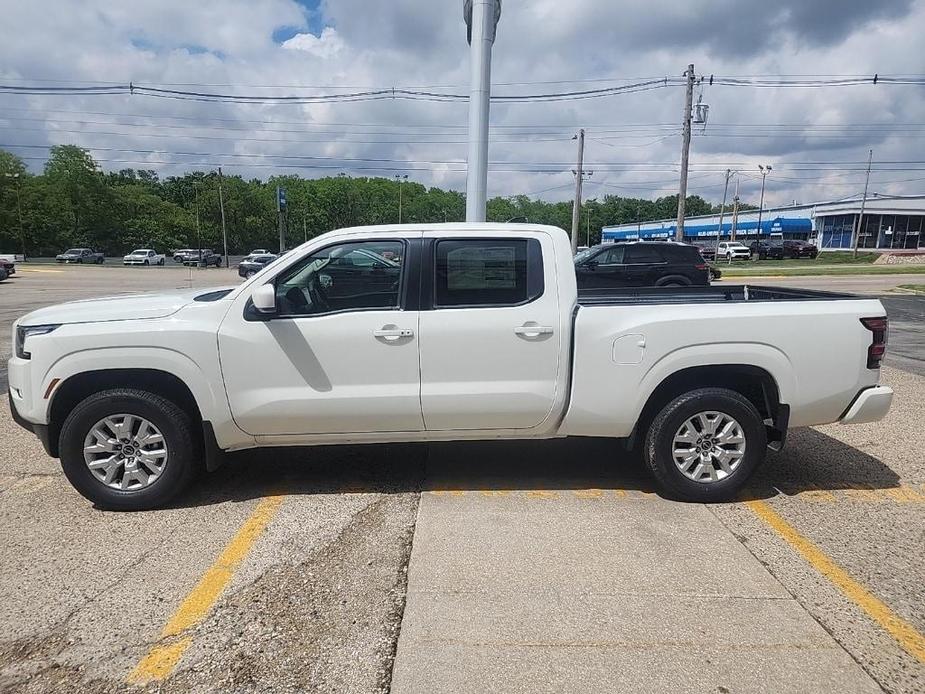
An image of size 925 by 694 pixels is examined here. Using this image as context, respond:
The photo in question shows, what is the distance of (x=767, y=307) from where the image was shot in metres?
4.20

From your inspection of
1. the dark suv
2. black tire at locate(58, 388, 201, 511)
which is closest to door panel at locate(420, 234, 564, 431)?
black tire at locate(58, 388, 201, 511)

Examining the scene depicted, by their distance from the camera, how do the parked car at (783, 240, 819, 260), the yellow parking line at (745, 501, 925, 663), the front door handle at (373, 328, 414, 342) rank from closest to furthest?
the yellow parking line at (745, 501, 925, 663) < the front door handle at (373, 328, 414, 342) < the parked car at (783, 240, 819, 260)

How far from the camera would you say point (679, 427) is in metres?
4.23

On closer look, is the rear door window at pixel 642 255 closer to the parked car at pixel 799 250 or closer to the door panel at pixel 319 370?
the door panel at pixel 319 370

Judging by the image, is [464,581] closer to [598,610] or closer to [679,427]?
[598,610]

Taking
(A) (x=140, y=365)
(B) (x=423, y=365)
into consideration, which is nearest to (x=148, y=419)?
(A) (x=140, y=365)

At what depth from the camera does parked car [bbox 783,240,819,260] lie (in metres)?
52.8

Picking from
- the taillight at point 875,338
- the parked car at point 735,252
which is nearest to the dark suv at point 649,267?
the taillight at point 875,338

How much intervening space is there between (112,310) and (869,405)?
5.09 metres

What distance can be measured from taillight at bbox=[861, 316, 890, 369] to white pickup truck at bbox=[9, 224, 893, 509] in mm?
13

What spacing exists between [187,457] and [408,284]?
1.82 metres

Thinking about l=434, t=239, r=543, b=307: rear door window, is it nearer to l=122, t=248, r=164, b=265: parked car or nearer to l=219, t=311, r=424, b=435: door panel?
l=219, t=311, r=424, b=435: door panel

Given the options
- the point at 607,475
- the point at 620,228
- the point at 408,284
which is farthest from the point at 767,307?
the point at 620,228

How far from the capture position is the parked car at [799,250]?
5281 cm
